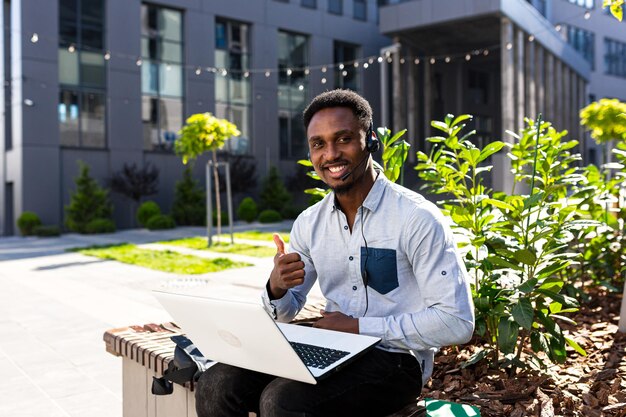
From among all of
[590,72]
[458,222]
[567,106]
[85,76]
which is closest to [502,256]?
[458,222]

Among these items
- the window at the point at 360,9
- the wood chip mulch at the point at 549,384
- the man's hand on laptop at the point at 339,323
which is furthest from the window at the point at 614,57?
the man's hand on laptop at the point at 339,323

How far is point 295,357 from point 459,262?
67cm

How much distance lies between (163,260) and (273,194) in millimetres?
13839

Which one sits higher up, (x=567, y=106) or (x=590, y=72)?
(x=590, y=72)

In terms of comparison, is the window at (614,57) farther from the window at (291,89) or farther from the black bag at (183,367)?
the black bag at (183,367)

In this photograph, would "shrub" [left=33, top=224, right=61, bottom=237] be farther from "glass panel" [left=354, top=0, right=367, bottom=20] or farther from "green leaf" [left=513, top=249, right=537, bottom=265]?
"green leaf" [left=513, top=249, right=537, bottom=265]

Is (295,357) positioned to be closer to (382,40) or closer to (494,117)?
(382,40)

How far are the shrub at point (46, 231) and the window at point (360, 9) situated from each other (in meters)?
17.4

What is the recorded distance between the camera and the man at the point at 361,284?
2.00m

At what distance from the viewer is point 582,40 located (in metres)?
39.3

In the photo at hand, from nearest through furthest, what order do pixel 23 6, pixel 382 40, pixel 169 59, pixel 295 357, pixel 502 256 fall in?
pixel 295 357
pixel 502 256
pixel 23 6
pixel 169 59
pixel 382 40

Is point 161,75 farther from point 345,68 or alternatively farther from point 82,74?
point 345,68

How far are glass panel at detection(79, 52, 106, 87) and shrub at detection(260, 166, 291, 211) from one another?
296 inches

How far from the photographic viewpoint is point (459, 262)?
2.06 meters
